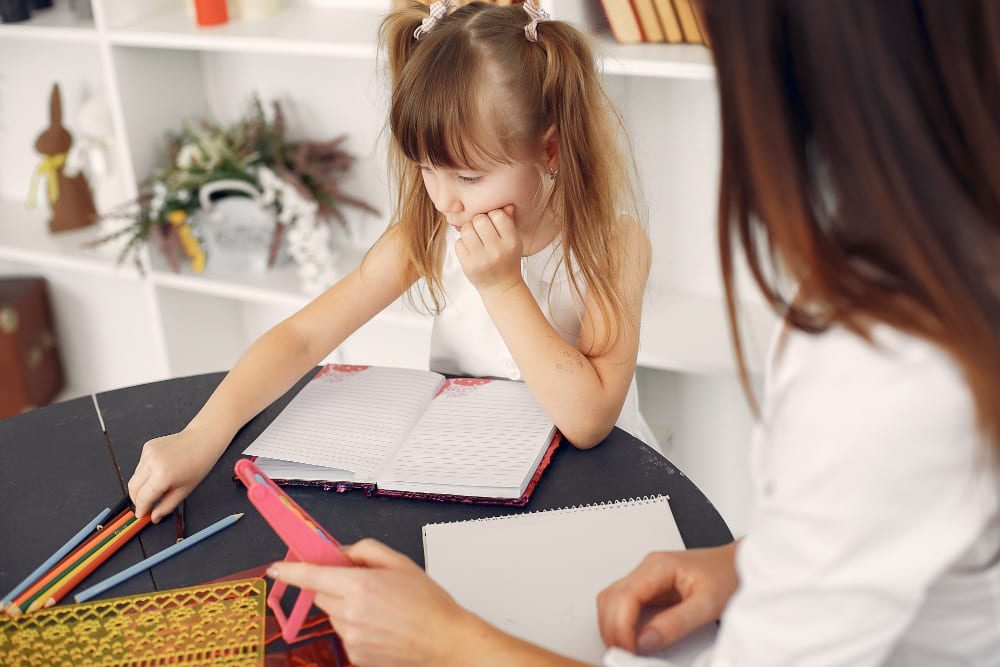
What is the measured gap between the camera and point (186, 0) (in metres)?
2.06

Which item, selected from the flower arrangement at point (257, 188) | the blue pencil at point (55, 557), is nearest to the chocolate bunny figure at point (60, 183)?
the flower arrangement at point (257, 188)

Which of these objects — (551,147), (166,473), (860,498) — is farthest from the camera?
(551,147)

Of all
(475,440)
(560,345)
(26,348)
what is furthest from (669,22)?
(26,348)

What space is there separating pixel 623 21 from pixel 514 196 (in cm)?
51

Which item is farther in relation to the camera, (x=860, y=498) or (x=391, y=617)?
(x=391, y=617)

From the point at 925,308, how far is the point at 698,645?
0.35m

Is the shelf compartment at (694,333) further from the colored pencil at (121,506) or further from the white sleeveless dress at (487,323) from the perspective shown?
the colored pencil at (121,506)

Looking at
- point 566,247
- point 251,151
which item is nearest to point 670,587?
point 566,247

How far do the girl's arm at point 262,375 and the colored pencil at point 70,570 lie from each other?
1.3 inches

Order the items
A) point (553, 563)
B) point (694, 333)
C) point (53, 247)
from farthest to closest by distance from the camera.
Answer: point (53, 247) < point (694, 333) < point (553, 563)

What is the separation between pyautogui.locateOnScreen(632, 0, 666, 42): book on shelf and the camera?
1.51m

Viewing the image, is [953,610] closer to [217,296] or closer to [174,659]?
[174,659]

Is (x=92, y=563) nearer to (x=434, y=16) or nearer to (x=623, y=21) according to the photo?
(x=434, y=16)

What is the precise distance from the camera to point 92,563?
0.87 metres
